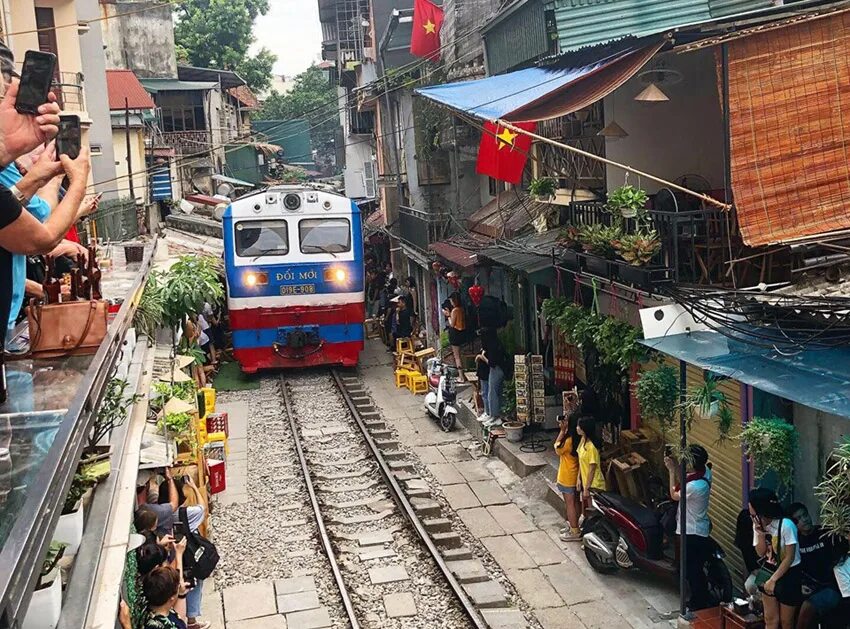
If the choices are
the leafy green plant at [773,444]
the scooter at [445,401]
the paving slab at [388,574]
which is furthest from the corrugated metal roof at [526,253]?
the leafy green plant at [773,444]

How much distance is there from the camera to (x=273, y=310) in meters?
17.4

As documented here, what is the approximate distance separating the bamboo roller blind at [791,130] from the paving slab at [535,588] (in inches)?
147

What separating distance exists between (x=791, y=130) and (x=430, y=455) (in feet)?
24.7

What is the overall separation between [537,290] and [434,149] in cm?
726

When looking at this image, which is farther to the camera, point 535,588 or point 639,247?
point 535,588

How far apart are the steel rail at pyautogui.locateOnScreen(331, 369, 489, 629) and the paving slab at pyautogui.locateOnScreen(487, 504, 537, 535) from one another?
0.89 m

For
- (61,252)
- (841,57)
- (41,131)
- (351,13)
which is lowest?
(61,252)

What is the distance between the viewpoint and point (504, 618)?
825 cm

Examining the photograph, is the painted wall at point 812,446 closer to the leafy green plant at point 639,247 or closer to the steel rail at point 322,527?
the leafy green plant at point 639,247

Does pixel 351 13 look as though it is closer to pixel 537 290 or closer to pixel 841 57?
pixel 537 290

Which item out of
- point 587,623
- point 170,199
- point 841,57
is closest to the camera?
point 841,57

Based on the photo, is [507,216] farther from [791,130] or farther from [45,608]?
[45,608]

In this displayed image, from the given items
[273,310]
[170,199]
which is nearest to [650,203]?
[273,310]

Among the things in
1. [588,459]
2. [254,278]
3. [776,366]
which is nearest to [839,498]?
[776,366]
